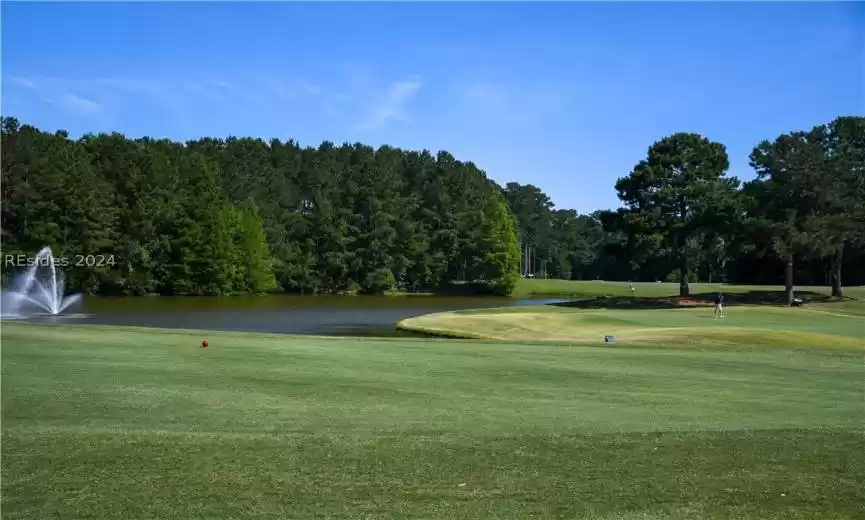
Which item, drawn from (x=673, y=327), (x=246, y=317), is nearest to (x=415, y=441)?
(x=673, y=327)

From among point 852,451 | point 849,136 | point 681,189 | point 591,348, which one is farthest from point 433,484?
point 849,136

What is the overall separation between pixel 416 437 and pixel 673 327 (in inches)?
1161

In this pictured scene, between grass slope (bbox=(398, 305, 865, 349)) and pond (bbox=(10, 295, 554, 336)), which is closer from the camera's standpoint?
grass slope (bbox=(398, 305, 865, 349))

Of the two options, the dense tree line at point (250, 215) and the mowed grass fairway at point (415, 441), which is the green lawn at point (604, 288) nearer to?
the dense tree line at point (250, 215)

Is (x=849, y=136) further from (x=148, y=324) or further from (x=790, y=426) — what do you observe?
(x=790, y=426)

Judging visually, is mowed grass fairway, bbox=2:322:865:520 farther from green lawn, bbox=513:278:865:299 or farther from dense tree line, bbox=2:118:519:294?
green lawn, bbox=513:278:865:299

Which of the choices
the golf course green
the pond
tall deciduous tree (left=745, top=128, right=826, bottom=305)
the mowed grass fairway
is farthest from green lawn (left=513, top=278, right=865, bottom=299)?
the mowed grass fairway

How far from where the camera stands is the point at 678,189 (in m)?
65.5

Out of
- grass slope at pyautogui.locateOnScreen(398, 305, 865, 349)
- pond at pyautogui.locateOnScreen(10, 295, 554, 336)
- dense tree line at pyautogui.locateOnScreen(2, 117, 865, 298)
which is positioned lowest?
pond at pyautogui.locateOnScreen(10, 295, 554, 336)

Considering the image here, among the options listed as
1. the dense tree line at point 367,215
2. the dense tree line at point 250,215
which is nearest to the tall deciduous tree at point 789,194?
the dense tree line at point 367,215

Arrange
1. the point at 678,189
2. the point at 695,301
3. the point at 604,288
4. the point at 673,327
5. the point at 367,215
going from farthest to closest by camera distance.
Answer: the point at 367,215
the point at 604,288
the point at 678,189
the point at 695,301
the point at 673,327

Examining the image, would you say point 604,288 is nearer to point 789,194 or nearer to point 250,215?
point 789,194

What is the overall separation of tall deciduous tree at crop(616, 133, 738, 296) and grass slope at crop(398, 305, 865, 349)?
54.7 ft

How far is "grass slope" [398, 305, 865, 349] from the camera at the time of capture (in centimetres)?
2916
